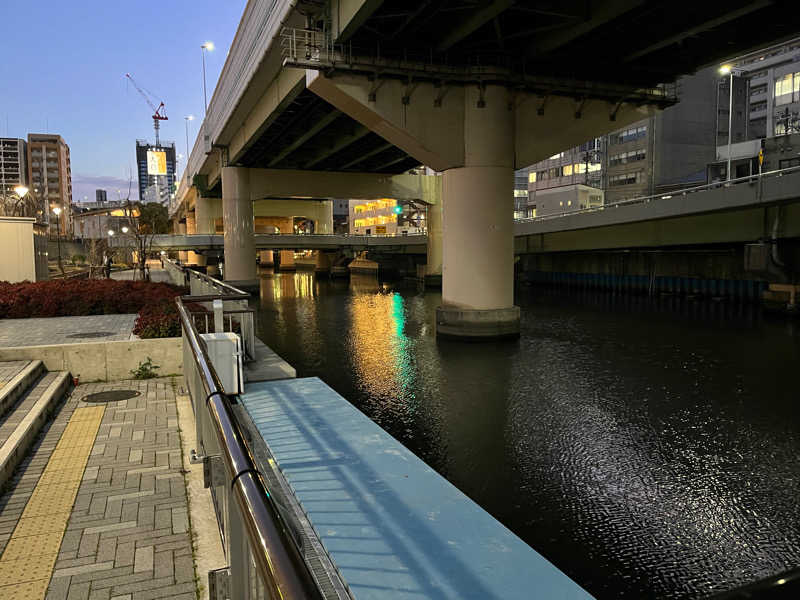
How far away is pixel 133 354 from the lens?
10508 millimetres

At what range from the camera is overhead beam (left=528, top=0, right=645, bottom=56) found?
15586 mm

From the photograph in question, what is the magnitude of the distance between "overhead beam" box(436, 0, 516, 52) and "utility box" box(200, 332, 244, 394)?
1160 cm

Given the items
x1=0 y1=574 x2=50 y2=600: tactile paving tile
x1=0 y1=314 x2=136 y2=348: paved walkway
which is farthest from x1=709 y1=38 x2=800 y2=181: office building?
x1=0 y1=574 x2=50 y2=600: tactile paving tile

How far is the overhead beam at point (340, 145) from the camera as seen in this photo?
1272 inches

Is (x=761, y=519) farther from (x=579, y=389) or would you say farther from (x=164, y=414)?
(x=164, y=414)

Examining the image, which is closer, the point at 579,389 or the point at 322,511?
the point at 322,511

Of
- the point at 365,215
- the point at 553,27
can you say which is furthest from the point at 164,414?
the point at 365,215

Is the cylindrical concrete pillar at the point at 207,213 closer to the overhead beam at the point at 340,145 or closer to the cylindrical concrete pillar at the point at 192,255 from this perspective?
the cylindrical concrete pillar at the point at 192,255

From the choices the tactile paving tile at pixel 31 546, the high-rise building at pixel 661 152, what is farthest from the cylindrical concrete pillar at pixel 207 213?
the tactile paving tile at pixel 31 546

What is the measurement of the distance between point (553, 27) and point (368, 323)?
1343cm

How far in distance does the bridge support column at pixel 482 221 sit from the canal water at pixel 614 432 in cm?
115

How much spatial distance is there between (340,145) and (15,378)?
3014 cm

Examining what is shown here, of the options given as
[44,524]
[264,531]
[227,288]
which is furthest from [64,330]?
[264,531]

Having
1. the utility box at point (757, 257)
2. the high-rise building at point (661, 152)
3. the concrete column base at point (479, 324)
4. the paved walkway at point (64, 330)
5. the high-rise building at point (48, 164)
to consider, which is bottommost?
the concrete column base at point (479, 324)
